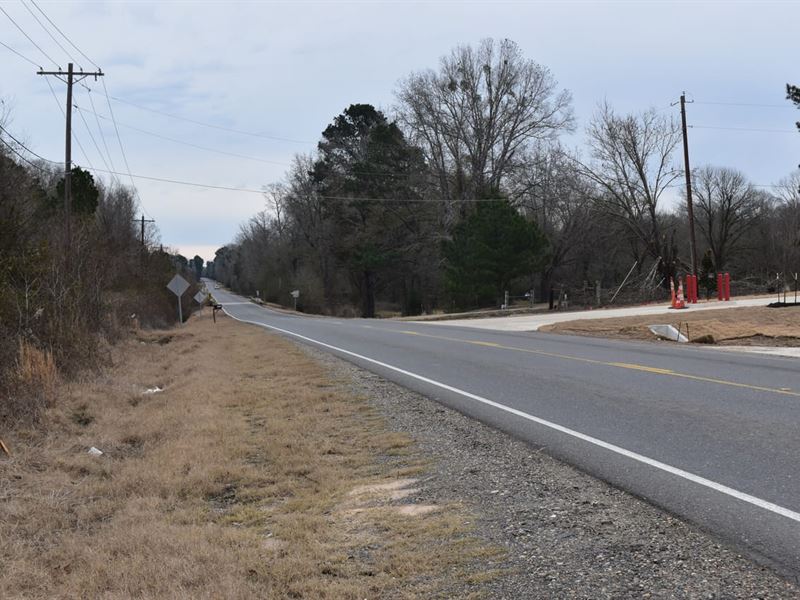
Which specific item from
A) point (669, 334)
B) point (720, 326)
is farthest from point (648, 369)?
point (720, 326)

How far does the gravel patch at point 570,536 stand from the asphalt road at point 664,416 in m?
0.22

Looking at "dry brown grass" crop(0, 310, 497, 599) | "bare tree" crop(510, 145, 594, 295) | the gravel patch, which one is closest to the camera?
the gravel patch

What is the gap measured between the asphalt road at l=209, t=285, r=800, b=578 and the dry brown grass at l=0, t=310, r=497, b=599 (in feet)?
5.31

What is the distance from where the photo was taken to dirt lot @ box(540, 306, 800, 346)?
18203 mm

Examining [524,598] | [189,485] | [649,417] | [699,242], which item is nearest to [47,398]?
[189,485]

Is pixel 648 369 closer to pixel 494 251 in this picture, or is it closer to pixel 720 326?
pixel 720 326

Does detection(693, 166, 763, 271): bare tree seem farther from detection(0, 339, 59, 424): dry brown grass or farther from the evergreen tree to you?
detection(0, 339, 59, 424): dry brown grass

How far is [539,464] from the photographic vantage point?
6395 millimetres

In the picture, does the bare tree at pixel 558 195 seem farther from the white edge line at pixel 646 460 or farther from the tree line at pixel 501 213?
the white edge line at pixel 646 460

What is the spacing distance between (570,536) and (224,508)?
2.86 meters

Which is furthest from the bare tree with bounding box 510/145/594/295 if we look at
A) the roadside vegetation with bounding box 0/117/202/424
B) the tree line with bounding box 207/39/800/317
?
the roadside vegetation with bounding box 0/117/202/424

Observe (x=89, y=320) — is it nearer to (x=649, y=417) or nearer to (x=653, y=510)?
(x=649, y=417)

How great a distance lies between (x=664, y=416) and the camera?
815cm

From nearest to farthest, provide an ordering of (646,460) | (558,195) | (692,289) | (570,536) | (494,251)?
(570,536) < (646,460) < (692,289) < (494,251) < (558,195)
